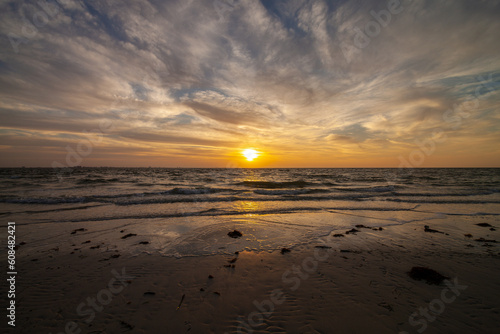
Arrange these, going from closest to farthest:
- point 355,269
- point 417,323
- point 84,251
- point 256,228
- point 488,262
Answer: point 417,323
point 355,269
point 488,262
point 84,251
point 256,228

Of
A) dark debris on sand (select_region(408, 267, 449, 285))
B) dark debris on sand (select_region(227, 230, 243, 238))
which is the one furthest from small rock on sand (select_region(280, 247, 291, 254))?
dark debris on sand (select_region(408, 267, 449, 285))

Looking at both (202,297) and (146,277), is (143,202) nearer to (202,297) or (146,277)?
(146,277)

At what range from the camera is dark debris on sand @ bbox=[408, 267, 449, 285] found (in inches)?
212

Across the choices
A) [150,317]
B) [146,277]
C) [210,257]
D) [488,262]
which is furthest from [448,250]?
[146,277]

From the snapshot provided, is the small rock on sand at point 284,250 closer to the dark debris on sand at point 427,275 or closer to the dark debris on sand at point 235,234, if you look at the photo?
the dark debris on sand at point 235,234

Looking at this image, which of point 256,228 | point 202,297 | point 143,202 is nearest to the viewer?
point 202,297

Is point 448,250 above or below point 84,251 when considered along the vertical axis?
above

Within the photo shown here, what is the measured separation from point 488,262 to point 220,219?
11.3 metres

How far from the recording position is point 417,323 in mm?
3934

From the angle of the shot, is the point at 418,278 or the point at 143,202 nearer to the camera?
the point at 418,278

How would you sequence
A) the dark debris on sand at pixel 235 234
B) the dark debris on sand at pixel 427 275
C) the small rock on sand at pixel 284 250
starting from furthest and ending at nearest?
1. the dark debris on sand at pixel 235 234
2. the small rock on sand at pixel 284 250
3. the dark debris on sand at pixel 427 275

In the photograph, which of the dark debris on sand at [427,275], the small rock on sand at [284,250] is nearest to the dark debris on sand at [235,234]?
Result: the small rock on sand at [284,250]

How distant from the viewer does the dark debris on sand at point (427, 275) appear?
212 inches

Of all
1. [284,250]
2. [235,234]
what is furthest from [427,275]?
[235,234]
